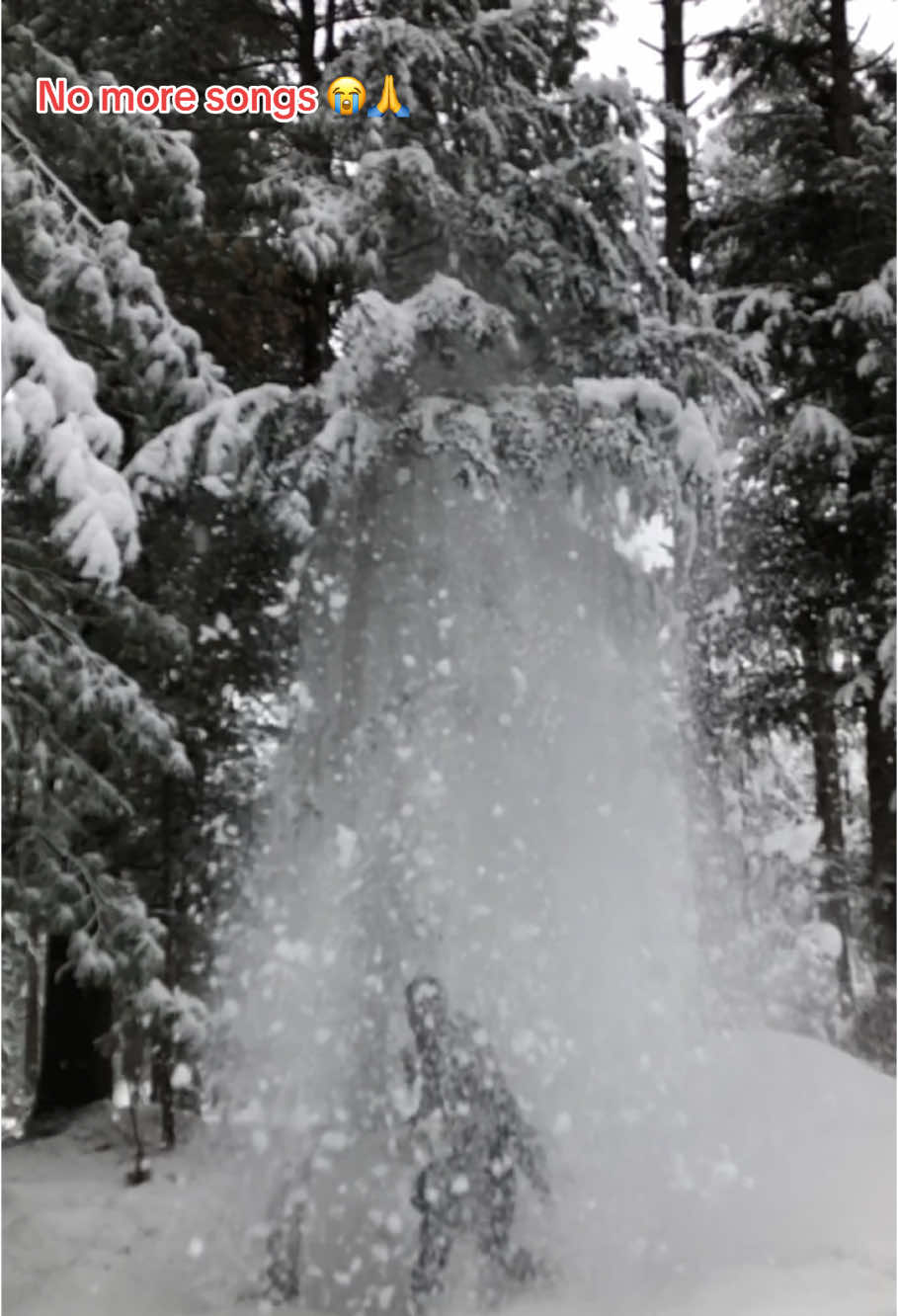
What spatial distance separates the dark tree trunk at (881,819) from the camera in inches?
347

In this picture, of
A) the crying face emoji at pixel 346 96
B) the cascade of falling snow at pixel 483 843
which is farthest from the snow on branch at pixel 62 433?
the crying face emoji at pixel 346 96

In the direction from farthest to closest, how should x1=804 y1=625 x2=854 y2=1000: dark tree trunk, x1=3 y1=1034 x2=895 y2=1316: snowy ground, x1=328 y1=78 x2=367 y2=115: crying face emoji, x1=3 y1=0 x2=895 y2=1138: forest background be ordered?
1. x1=804 y1=625 x2=854 y2=1000: dark tree trunk
2. x1=328 y1=78 x2=367 y2=115: crying face emoji
3. x1=3 y1=0 x2=895 y2=1138: forest background
4. x1=3 y1=1034 x2=895 y2=1316: snowy ground

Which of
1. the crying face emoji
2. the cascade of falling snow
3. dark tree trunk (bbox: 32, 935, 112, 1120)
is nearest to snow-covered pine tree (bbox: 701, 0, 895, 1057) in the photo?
the cascade of falling snow

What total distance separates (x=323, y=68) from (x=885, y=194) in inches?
176

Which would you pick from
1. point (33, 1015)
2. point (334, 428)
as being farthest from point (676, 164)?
point (33, 1015)

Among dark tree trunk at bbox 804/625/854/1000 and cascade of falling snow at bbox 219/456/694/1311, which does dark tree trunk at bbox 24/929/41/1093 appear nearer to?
cascade of falling snow at bbox 219/456/694/1311

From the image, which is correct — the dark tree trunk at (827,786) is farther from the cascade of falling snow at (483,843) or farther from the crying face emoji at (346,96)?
the crying face emoji at (346,96)

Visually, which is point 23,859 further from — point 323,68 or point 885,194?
point 885,194

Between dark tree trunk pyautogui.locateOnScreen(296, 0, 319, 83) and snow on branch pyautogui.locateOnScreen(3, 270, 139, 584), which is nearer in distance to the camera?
snow on branch pyautogui.locateOnScreen(3, 270, 139, 584)

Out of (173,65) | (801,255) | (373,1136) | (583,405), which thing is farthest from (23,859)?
(801,255)

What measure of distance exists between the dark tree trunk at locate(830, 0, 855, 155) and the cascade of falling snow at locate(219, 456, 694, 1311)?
15.5 ft

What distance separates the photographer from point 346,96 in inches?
272

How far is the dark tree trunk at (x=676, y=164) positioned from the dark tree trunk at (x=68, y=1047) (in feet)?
22.9

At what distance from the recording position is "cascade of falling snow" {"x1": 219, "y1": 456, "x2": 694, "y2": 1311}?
626 centimetres
